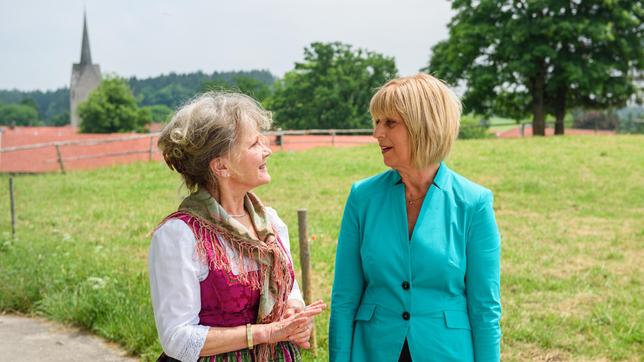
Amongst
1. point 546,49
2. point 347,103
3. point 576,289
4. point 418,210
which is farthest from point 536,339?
point 347,103

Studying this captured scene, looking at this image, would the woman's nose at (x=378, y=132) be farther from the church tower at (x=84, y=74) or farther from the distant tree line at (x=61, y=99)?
the church tower at (x=84, y=74)

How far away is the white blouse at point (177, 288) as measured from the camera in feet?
7.46

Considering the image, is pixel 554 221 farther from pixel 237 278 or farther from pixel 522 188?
pixel 237 278

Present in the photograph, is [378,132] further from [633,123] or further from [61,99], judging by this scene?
[61,99]

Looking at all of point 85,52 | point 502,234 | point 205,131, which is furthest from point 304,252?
point 85,52

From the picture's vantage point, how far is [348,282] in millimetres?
2756

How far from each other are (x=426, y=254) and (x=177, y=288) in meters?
0.90

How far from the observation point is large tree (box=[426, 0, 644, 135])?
3434 centimetres

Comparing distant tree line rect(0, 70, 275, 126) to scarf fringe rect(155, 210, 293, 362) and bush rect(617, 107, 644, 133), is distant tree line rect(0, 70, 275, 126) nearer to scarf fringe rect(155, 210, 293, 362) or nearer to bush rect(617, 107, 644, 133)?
bush rect(617, 107, 644, 133)

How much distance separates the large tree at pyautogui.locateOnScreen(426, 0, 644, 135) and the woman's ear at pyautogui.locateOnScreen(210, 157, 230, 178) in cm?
3342

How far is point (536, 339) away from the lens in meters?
5.66

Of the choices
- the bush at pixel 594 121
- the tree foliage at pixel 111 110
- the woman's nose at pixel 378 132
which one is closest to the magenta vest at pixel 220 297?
the woman's nose at pixel 378 132

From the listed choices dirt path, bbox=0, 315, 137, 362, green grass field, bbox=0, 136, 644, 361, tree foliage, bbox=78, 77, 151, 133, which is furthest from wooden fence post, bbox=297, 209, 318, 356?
tree foliage, bbox=78, 77, 151, 133

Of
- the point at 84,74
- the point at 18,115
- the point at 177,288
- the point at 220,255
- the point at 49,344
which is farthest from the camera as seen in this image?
the point at 18,115
